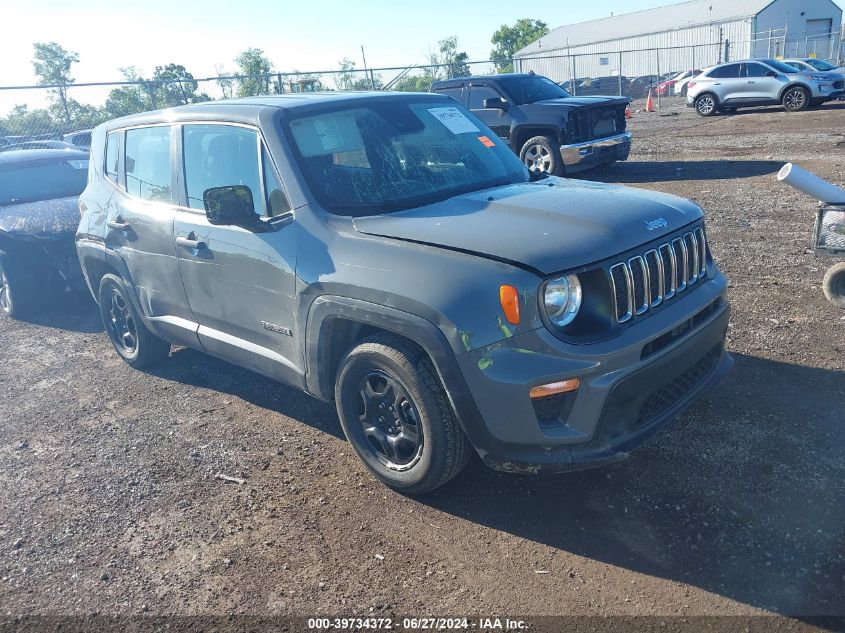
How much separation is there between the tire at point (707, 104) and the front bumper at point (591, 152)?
39.9 ft

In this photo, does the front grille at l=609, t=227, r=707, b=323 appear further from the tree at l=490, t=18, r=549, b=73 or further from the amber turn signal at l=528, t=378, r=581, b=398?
the tree at l=490, t=18, r=549, b=73

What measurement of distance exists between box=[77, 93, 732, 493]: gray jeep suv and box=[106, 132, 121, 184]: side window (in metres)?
0.40

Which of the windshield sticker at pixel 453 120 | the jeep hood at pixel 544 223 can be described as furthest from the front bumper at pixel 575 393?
the windshield sticker at pixel 453 120

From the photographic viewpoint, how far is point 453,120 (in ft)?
14.7

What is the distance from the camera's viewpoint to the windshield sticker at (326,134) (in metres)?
3.84

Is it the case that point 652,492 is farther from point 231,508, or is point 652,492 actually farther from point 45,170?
point 45,170

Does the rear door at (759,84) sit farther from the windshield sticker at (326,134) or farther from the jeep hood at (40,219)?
the windshield sticker at (326,134)

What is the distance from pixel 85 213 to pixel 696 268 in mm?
4510

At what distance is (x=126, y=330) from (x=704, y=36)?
56.2 meters

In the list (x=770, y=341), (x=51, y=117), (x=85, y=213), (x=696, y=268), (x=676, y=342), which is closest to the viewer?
(x=676, y=342)

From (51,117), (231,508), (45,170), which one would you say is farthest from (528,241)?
(51,117)

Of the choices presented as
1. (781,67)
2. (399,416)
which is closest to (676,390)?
(399,416)

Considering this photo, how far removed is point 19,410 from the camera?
5.18 meters

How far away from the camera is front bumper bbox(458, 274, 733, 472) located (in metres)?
2.88
